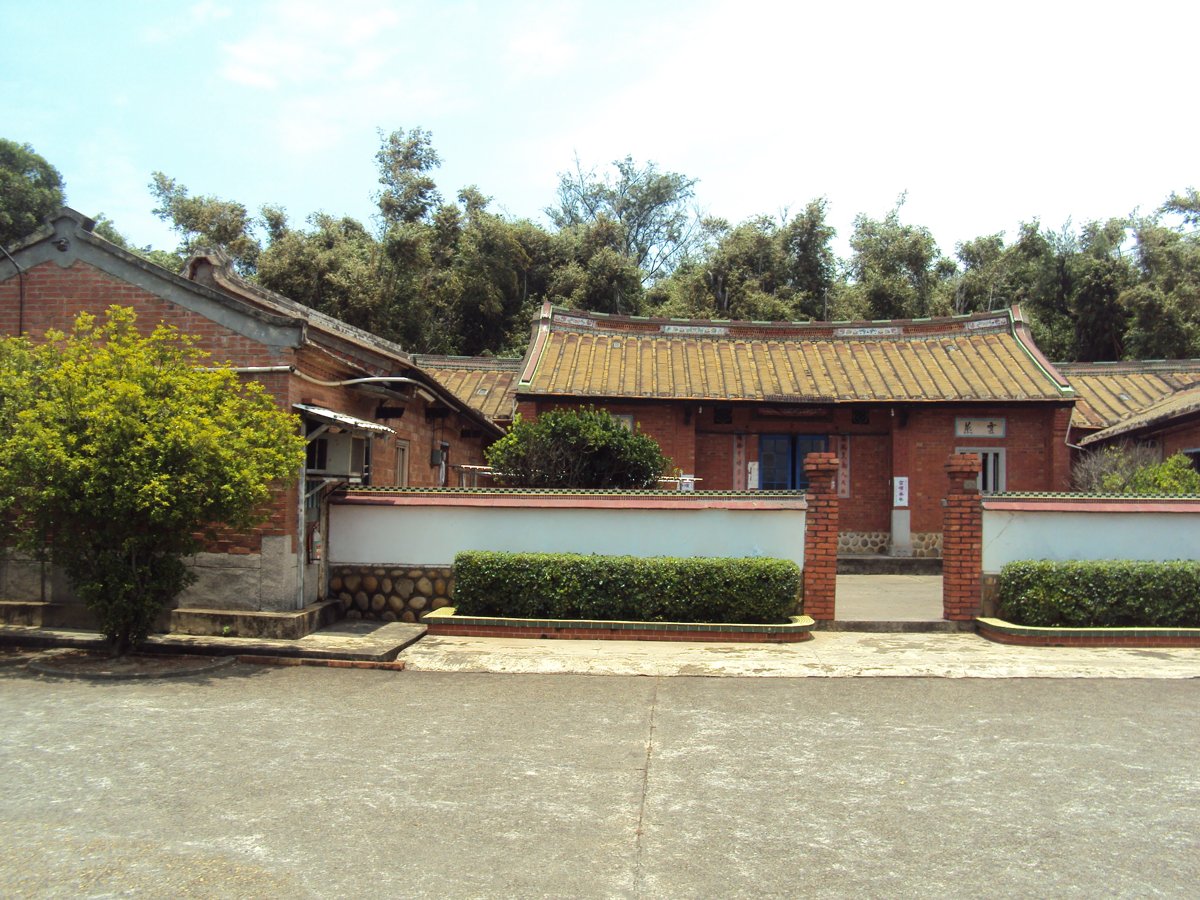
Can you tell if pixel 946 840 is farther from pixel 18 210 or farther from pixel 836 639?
pixel 18 210

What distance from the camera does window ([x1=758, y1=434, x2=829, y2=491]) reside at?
20.5 m

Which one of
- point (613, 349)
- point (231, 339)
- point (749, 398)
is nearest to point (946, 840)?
point (231, 339)

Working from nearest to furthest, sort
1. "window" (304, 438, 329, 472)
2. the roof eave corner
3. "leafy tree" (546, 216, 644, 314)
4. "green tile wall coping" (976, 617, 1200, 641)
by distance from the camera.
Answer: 1. "green tile wall coping" (976, 617, 1200, 641)
2. "window" (304, 438, 329, 472)
3. the roof eave corner
4. "leafy tree" (546, 216, 644, 314)

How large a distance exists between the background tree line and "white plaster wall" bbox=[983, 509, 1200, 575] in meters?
19.2

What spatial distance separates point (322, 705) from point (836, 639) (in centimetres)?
607

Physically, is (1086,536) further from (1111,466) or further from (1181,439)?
(1181,439)

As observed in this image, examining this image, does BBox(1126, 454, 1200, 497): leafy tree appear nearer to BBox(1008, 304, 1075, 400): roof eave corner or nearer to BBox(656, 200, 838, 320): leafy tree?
BBox(1008, 304, 1075, 400): roof eave corner

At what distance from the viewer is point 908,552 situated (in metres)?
19.7

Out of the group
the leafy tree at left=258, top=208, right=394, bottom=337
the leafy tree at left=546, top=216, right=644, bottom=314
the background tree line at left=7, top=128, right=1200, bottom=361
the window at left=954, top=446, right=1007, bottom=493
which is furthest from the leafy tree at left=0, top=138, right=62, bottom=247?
the window at left=954, top=446, right=1007, bottom=493

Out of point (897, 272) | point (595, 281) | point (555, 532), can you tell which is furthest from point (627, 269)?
point (555, 532)

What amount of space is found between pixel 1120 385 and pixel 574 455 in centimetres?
1647

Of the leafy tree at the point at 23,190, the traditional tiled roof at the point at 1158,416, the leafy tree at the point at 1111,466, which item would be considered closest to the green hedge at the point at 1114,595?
the leafy tree at the point at 1111,466

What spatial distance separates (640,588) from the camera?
35.4 ft

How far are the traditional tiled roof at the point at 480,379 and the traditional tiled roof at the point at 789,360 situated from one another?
2.05 m
